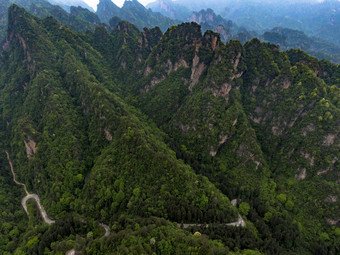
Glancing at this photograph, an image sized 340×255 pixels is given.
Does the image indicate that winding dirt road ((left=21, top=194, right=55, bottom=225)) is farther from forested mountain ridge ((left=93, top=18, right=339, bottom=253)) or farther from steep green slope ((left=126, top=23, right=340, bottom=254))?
forested mountain ridge ((left=93, top=18, right=339, bottom=253))

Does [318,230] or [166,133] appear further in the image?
[166,133]

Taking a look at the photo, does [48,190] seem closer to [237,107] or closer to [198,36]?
[237,107]

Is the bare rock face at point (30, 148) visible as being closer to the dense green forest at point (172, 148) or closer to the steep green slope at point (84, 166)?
the steep green slope at point (84, 166)

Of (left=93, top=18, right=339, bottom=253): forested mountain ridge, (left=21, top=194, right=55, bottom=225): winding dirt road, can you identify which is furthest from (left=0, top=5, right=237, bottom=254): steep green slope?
(left=93, top=18, right=339, bottom=253): forested mountain ridge

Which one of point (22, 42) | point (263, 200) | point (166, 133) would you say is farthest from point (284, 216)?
point (22, 42)

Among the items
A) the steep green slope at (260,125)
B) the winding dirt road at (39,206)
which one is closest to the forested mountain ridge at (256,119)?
the steep green slope at (260,125)

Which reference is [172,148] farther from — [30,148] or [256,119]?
[30,148]
